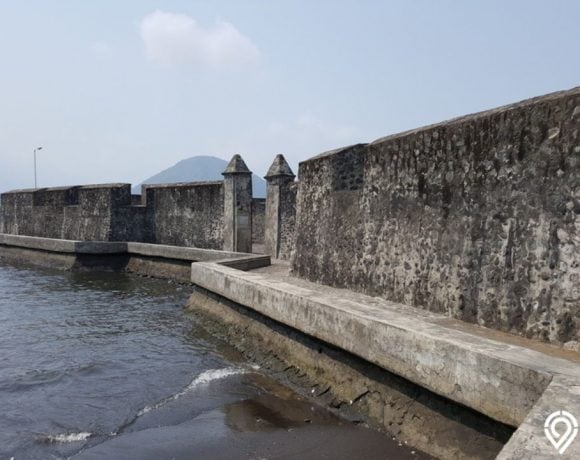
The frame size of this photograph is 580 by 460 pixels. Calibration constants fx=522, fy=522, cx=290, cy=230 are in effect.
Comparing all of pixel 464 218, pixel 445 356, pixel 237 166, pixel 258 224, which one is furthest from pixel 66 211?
pixel 445 356

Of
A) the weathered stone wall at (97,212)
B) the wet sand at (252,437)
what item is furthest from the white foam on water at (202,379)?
the weathered stone wall at (97,212)

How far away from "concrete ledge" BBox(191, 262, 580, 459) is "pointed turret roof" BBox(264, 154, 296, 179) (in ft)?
22.9

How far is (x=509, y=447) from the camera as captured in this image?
2.62 metres

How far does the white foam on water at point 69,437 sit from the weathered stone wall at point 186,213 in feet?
36.5

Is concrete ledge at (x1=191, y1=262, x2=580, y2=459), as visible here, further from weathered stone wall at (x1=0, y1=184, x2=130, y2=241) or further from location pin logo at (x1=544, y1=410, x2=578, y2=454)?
weathered stone wall at (x1=0, y1=184, x2=130, y2=241)

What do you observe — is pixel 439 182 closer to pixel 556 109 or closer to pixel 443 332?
pixel 556 109

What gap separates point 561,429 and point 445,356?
1358 millimetres

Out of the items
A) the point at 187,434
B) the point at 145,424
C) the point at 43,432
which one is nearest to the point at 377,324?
the point at 187,434

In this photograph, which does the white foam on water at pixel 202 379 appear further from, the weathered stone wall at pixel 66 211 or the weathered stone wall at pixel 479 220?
the weathered stone wall at pixel 66 211

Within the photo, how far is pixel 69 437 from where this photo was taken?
4789mm

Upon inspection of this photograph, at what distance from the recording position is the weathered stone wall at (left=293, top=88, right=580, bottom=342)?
14.3 ft

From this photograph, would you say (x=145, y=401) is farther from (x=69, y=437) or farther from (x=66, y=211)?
(x=66, y=211)

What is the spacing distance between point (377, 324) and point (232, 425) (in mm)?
1701

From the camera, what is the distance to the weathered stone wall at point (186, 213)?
16141 millimetres
